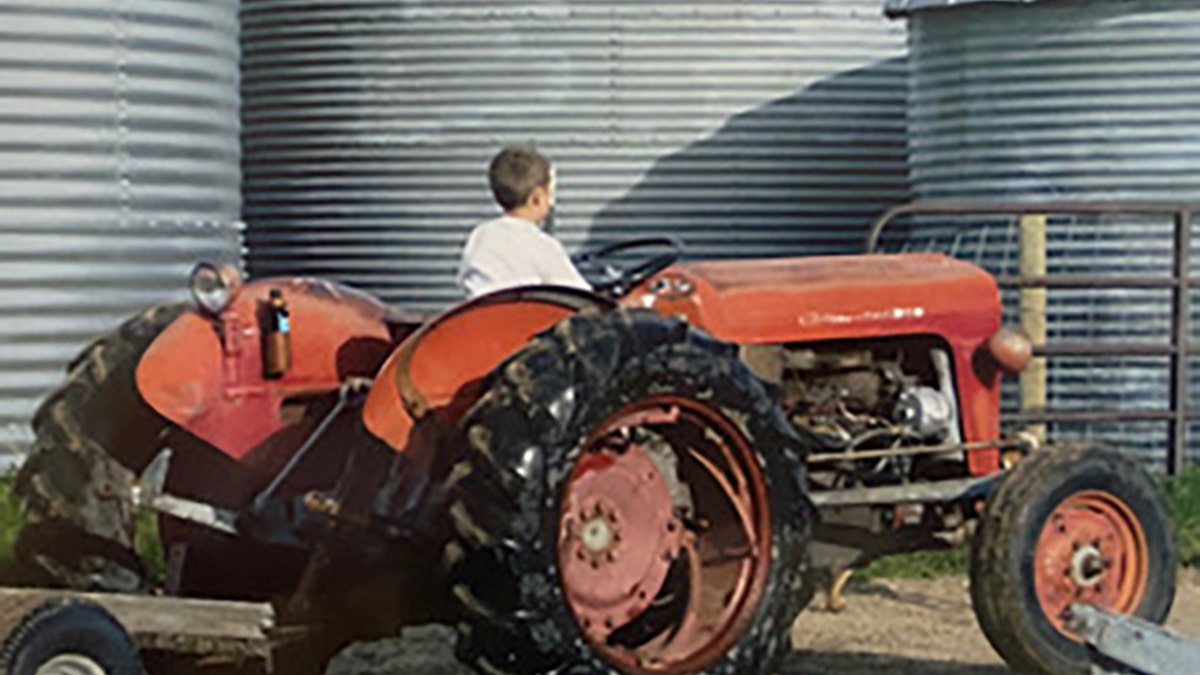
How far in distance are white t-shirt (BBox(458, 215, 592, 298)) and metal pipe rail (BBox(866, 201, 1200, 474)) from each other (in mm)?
5289

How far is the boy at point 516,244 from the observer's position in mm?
7684

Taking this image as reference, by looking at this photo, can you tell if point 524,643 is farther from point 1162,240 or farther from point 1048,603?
point 1162,240

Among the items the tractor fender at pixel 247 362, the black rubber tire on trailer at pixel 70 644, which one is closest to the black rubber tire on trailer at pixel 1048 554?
the tractor fender at pixel 247 362

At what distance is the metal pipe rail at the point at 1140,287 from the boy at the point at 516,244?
5173 mm

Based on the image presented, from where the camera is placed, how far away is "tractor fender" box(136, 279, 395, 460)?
24.6 ft

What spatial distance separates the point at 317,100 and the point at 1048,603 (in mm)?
8774

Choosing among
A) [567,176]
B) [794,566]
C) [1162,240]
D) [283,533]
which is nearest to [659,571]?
[794,566]

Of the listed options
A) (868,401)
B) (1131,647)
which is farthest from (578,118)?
(1131,647)

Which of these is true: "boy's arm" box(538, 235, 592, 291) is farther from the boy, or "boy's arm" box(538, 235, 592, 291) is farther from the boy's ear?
the boy's ear

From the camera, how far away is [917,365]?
29.0 ft

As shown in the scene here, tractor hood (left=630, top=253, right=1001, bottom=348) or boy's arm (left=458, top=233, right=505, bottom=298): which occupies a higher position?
boy's arm (left=458, top=233, right=505, bottom=298)

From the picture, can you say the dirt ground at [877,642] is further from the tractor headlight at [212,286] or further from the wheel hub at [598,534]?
the tractor headlight at [212,286]

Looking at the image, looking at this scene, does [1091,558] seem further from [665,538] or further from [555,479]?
[555,479]

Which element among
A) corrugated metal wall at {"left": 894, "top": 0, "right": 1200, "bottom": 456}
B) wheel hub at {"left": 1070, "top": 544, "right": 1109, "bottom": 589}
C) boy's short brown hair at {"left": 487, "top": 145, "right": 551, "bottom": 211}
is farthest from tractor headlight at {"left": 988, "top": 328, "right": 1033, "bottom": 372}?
corrugated metal wall at {"left": 894, "top": 0, "right": 1200, "bottom": 456}
